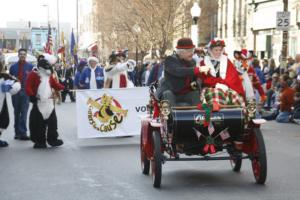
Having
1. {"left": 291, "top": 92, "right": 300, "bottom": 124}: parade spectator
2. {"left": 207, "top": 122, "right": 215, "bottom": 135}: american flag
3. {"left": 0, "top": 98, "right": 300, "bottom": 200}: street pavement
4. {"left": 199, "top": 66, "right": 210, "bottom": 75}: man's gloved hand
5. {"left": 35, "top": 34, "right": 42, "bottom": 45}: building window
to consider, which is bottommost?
{"left": 0, "top": 98, "right": 300, "bottom": 200}: street pavement

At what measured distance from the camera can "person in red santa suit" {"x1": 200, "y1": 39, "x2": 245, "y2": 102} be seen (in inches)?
335

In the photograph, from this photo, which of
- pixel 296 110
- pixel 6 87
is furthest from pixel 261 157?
pixel 296 110

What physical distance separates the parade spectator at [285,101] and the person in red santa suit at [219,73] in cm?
823

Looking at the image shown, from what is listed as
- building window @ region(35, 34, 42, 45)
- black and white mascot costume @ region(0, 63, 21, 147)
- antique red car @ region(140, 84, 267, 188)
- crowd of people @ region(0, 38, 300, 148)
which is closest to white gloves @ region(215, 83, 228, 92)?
crowd of people @ region(0, 38, 300, 148)

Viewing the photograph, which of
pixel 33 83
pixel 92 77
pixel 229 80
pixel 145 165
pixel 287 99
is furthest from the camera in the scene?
pixel 287 99

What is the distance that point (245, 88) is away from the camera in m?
9.33

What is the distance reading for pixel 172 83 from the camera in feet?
28.3

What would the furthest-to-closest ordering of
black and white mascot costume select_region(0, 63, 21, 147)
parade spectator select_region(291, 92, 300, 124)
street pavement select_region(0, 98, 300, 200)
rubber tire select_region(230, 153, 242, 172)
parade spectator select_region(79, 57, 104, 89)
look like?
parade spectator select_region(291, 92, 300, 124), parade spectator select_region(79, 57, 104, 89), black and white mascot costume select_region(0, 63, 21, 147), rubber tire select_region(230, 153, 242, 172), street pavement select_region(0, 98, 300, 200)

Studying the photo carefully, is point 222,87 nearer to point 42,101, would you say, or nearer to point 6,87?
point 42,101

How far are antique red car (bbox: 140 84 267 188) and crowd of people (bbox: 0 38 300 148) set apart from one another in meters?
0.28

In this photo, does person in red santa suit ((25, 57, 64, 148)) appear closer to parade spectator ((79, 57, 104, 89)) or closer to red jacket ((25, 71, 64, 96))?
red jacket ((25, 71, 64, 96))

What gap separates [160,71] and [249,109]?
27.1 ft

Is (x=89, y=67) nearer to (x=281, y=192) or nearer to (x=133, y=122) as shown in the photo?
(x=133, y=122)

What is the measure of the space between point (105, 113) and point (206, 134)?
→ 5036mm
